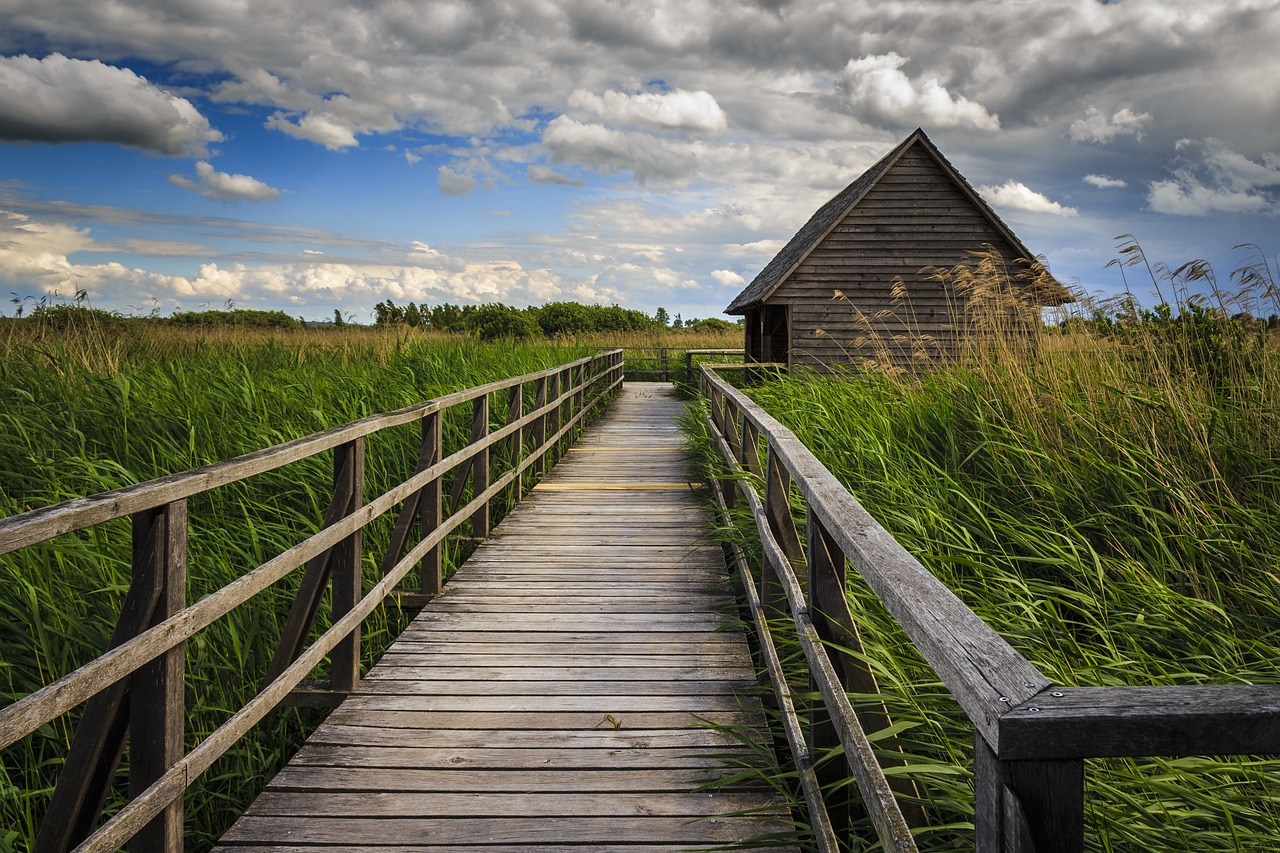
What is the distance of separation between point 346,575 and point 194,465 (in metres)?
2.62

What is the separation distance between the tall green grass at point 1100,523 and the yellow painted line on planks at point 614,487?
6.24 feet

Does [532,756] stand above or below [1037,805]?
below

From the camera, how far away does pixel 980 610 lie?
114 inches

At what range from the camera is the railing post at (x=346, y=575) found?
11.5ft

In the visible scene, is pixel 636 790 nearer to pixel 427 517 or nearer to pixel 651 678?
pixel 651 678

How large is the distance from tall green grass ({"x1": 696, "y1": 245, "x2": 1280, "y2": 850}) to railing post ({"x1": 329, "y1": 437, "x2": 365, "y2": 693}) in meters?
2.11

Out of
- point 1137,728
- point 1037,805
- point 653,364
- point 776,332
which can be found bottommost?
point 1037,805

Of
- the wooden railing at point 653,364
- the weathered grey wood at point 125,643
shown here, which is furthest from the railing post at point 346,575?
the wooden railing at point 653,364

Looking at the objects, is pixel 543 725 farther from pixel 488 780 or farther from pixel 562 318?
pixel 562 318

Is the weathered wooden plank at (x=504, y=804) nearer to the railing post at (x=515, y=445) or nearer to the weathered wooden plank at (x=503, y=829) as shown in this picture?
the weathered wooden plank at (x=503, y=829)

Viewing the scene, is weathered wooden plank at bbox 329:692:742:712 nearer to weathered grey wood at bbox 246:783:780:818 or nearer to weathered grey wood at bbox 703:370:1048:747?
weathered grey wood at bbox 246:783:780:818

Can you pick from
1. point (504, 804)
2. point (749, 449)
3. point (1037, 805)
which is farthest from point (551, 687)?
point (1037, 805)

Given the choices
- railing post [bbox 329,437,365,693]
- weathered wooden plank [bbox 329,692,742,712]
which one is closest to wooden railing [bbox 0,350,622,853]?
railing post [bbox 329,437,365,693]

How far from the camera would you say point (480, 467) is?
5.99m
